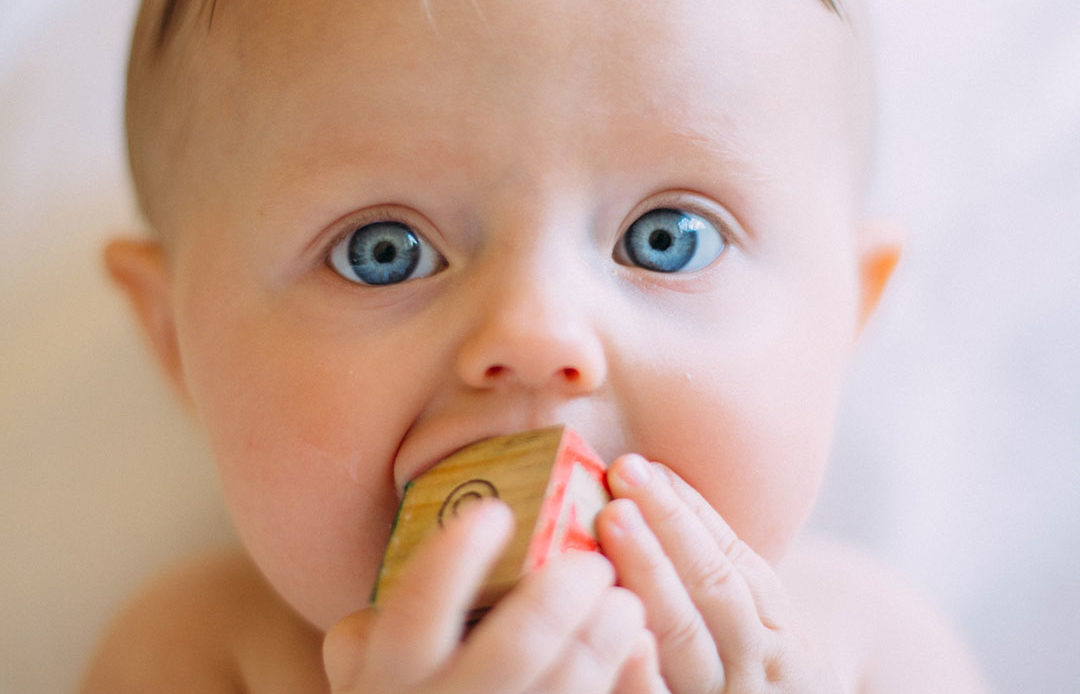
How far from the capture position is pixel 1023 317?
65.1 inches

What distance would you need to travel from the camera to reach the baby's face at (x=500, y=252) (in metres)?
0.91

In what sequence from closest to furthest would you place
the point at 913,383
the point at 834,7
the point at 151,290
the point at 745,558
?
1. the point at 745,558
2. the point at 834,7
3. the point at 151,290
4. the point at 913,383

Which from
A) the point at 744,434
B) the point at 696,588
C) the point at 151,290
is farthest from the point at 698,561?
the point at 151,290

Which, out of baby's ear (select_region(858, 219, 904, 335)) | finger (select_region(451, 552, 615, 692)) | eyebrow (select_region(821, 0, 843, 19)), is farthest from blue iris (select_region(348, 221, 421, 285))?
baby's ear (select_region(858, 219, 904, 335))

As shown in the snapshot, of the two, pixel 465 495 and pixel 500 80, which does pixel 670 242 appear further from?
pixel 465 495

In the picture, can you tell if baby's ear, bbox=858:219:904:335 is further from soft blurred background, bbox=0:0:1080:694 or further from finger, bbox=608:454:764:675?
finger, bbox=608:454:764:675

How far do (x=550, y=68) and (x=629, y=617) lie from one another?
43 cm

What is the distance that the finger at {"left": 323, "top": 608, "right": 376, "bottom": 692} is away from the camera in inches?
32.3

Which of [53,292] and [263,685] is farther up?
[53,292]

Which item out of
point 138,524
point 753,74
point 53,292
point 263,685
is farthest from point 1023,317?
point 53,292

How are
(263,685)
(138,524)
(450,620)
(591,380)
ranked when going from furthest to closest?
(138,524)
(263,685)
(591,380)
(450,620)

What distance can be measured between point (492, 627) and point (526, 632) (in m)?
0.02

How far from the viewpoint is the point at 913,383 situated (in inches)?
65.5

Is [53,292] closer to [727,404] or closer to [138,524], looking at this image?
[138,524]
